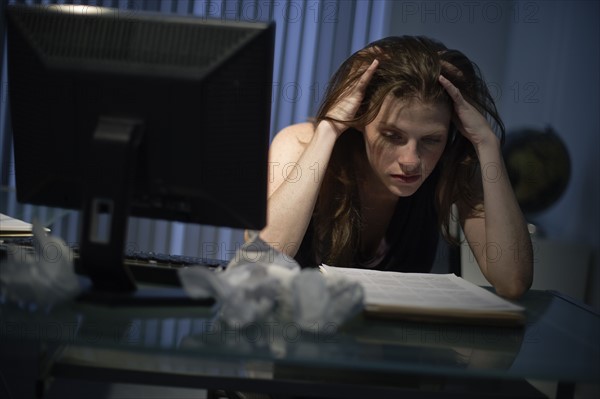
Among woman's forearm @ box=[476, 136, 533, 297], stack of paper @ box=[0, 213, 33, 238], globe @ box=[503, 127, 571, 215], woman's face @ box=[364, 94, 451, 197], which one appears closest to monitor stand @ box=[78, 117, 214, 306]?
stack of paper @ box=[0, 213, 33, 238]

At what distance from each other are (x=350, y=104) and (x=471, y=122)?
271 millimetres

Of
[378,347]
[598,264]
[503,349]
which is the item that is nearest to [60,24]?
[378,347]

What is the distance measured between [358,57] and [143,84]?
780 mm

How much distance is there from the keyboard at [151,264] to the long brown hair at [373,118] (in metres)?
0.44

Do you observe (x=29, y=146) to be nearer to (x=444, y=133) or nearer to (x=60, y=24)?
Answer: (x=60, y=24)

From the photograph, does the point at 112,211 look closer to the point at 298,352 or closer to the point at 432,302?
the point at 298,352

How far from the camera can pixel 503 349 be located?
0.93 metres

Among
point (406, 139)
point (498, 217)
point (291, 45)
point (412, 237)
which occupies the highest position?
point (291, 45)

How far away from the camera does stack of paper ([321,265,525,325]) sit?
1.02 metres

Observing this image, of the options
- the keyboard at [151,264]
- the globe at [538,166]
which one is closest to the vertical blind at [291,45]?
the globe at [538,166]

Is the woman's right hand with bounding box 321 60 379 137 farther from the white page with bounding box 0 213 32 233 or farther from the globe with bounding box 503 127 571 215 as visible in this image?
the globe with bounding box 503 127 571 215

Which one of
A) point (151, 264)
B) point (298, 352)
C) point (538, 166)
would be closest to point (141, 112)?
point (151, 264)

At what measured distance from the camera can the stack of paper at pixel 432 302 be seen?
1.02 metres

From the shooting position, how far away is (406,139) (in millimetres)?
1537
